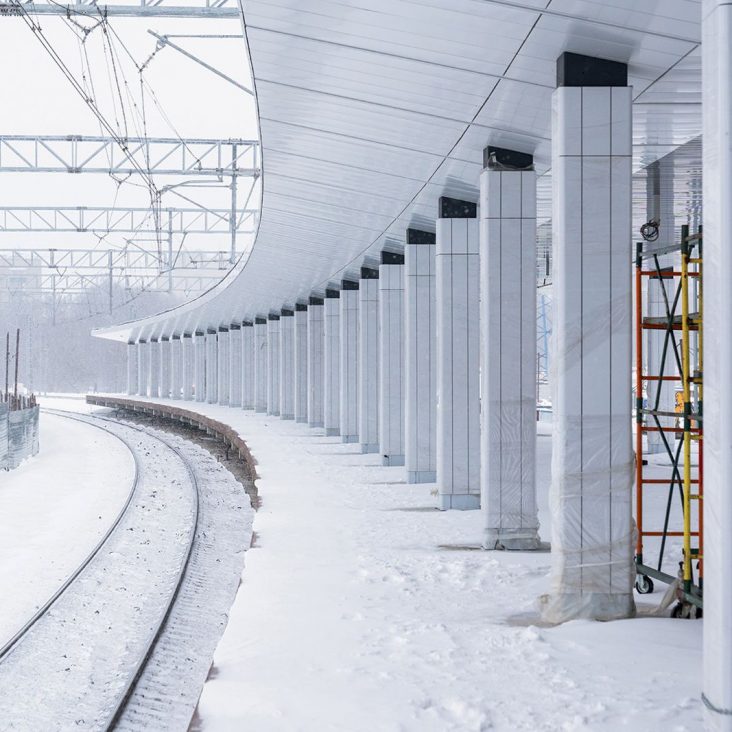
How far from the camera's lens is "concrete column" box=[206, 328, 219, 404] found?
5522cm

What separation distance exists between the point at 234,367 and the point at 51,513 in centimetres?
2983

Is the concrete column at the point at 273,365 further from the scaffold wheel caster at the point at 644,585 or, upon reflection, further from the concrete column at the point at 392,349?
the scaffold wheel caster at the point at 644,585

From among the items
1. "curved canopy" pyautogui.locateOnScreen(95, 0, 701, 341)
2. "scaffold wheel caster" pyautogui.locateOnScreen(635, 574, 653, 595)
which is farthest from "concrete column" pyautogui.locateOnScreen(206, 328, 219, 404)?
"scaffold wheel caster" pyautogui.locateOnScreen(635, 574, 653, 595)

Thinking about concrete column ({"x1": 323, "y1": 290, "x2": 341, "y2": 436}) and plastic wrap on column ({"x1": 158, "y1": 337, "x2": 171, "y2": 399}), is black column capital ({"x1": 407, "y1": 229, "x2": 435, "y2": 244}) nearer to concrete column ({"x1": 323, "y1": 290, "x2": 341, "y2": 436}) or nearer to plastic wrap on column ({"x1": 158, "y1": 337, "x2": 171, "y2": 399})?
concrete column ({"x1": 323, "y1": 290, "x2": 341, "y2": 436})

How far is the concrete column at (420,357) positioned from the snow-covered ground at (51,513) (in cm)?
518

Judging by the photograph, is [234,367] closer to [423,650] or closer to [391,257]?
[391,257]

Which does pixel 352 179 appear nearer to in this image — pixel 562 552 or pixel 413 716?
pixel 562 552

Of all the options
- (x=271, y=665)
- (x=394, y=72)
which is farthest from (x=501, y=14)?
(x=271, y=665)

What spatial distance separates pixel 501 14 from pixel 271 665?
179 inches

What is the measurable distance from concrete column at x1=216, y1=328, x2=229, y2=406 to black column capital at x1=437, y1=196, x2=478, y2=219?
38.1 meters

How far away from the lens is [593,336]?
860cm

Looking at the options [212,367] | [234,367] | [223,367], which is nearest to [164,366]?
[212,367]

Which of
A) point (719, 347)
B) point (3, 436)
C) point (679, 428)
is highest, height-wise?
point (719, 347)

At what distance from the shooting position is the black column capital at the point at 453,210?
587 inches
